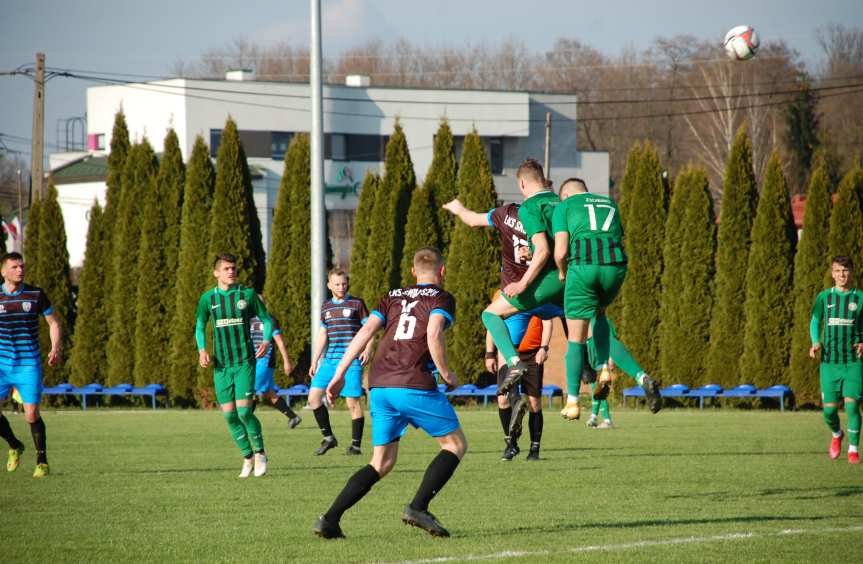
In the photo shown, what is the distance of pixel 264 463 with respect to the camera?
13016 millimetres

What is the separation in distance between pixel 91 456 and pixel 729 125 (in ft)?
155

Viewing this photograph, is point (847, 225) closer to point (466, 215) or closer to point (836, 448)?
point (836, 448)

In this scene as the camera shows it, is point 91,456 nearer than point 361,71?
Yes

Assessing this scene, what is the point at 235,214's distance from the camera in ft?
94.2

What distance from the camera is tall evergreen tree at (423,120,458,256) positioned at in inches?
1144

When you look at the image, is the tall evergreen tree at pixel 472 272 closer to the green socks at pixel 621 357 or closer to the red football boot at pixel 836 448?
the red football boot at pixel 836 448

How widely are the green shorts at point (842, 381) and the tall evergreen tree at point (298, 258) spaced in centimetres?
1620

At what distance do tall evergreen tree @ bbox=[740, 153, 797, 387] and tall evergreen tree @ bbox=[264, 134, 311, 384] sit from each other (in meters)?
10.7

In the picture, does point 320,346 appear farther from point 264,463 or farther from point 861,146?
point 861,146

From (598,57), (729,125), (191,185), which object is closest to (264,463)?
(191,185)

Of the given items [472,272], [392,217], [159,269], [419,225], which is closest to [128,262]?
[159,269]

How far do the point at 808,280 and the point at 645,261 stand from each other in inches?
149

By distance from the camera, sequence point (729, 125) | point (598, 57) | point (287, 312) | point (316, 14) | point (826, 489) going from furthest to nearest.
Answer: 1. point (598, 57)
2. point (729, 125)
3. point (287, 312)
4. point (316, 14)
5. point (826, 489)

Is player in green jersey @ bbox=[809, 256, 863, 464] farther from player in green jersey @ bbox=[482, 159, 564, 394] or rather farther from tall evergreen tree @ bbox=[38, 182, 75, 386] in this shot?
tall evergreen tree @ bbox=[38, 182, 75, 386]
